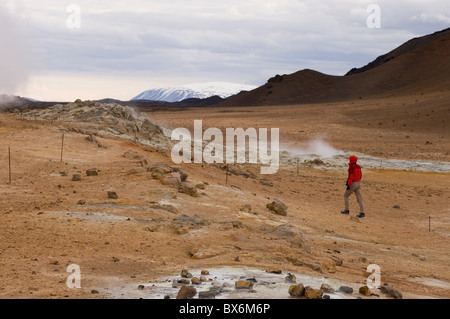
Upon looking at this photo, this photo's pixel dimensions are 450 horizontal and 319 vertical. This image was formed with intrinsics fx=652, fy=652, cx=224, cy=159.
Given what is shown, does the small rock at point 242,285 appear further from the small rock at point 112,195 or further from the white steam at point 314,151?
the white steam at point 314,151

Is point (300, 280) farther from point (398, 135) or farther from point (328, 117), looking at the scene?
point (328, 117)

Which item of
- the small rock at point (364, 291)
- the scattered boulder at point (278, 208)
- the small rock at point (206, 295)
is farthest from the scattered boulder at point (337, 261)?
the scattered boulder at point (278, 208)

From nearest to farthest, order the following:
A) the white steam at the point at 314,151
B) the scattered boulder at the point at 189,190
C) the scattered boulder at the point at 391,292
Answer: the scattered boulder at the point at 391,292 < the scattered boulder at the point at 189,190 < the white steam at the point at 314,151

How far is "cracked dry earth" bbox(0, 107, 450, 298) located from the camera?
24.4 feet

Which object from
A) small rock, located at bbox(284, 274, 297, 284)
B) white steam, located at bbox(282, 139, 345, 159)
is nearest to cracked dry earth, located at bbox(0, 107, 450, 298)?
small rock, located at bbox(284, 274, 297, 284)

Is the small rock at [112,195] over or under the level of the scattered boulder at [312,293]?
over

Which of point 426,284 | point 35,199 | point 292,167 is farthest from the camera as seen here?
point 292,167

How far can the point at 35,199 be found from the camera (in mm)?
10805

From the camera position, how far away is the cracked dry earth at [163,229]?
744 centimetres

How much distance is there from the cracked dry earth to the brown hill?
5947 centimetres

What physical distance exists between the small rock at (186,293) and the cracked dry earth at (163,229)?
0.80 meters
